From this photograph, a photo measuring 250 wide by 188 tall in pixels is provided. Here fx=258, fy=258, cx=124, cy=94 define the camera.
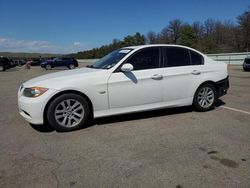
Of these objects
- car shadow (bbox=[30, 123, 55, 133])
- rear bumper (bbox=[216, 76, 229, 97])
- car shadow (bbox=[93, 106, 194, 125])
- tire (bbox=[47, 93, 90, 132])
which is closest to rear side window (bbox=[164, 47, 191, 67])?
rear bumper (bbox=[216, 76, 229, 97])

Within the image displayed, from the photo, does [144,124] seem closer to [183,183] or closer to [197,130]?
[197,130]

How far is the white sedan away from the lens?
15.8 feet

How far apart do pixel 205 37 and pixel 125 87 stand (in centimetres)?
7711

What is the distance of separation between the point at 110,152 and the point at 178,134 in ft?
4.56

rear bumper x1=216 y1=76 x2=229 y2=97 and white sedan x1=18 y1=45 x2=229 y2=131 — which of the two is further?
rear bumper x1=216 y1=76 x2=229 y2=97

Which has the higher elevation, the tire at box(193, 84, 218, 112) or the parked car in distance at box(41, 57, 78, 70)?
the parked car in distance at box(41, 57, 78, 70)

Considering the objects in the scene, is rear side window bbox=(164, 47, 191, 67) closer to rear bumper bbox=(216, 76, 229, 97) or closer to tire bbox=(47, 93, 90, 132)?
rear bumper bbox=(216, 76, 229, 97)

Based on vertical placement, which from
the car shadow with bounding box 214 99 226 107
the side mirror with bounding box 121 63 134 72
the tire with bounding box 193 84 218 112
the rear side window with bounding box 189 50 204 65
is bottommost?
the car shadow with bounding box 214 99 226 107

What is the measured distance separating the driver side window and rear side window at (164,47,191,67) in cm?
25

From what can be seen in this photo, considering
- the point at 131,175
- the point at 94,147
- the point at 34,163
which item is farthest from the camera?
the point at 94,147

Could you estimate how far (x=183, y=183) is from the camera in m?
2.96

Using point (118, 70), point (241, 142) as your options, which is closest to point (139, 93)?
point (118, 70)

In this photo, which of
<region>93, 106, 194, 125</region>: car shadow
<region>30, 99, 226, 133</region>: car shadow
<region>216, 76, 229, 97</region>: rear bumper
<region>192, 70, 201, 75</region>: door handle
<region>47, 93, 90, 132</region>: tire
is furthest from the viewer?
<region>216, 76, 229, 97</region>: rear bumper

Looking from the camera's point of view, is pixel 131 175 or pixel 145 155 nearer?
pixel 131 175
